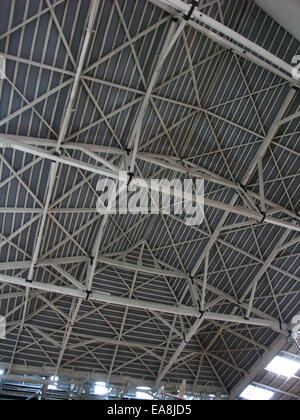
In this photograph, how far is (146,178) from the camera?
22062 mm

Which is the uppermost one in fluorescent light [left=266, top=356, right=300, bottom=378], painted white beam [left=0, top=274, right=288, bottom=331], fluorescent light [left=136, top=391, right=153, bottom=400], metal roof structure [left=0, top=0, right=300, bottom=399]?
metal roof structure [left=0, top=0, right=300, bottom=399]

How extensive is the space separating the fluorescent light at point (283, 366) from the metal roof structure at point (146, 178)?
39.1 inches

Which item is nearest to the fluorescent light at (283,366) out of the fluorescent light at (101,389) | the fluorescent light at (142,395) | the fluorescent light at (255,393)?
the fluorescent light at (255,393)

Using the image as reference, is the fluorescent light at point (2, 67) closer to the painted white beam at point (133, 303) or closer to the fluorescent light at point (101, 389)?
the painted white beam at point (133, 303)

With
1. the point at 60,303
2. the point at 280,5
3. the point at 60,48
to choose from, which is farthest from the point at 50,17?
the point at 60,303

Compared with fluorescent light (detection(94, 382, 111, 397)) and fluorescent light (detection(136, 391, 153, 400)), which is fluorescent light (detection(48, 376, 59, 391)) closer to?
→ fluorescent light (detection(94, 382, 111, 397))

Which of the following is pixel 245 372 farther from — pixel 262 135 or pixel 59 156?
pixel 59 156

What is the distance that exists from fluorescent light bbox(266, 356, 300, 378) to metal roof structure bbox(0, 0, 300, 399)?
0.99 meters

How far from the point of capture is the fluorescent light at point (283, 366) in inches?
1134

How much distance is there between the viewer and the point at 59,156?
56.6ft

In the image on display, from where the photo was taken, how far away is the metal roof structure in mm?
17156

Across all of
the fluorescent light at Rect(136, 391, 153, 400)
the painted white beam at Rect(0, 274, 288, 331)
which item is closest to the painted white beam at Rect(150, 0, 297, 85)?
the painted white beam at Rect(0, 274, 288, 331)
